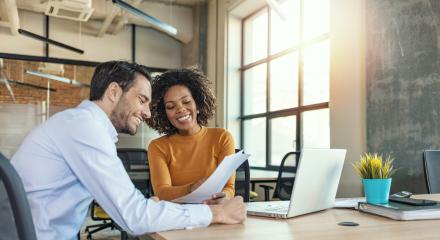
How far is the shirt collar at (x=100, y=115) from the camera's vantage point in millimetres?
1320

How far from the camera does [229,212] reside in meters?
1.27

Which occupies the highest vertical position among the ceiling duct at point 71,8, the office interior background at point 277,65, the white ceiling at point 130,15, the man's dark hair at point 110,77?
the white ceiling at point 130,15

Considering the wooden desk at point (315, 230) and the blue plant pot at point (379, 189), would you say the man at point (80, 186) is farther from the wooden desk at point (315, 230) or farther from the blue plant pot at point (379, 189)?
the blue plant pot at point (379, 189)

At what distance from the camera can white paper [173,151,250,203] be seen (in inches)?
56.4

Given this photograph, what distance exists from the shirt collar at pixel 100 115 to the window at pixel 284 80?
12.1ft

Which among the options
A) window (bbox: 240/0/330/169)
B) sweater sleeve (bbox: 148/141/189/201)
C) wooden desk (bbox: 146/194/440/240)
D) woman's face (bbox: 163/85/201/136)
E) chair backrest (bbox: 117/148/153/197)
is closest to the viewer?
wooden desk (bbox: 146/194/440/240)

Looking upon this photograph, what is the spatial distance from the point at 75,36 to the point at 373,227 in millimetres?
7126

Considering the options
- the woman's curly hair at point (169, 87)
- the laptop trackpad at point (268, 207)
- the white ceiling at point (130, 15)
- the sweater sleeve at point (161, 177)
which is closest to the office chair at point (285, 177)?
the woman's curly hair at point (169, 87)

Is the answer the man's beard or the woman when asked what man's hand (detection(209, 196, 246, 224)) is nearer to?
the man's beard

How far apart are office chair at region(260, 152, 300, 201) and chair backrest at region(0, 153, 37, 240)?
11.8 feet

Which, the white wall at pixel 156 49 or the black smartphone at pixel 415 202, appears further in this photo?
the white wall at pixel 156 49

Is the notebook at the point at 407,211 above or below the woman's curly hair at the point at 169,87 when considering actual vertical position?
below

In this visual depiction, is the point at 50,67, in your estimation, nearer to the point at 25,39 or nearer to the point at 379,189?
the point at 25,39

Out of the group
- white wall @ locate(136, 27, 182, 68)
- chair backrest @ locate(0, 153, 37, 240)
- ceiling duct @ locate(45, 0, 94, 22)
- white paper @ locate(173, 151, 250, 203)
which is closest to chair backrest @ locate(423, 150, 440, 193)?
white paper @ locate(173, 151, 250, 203)
